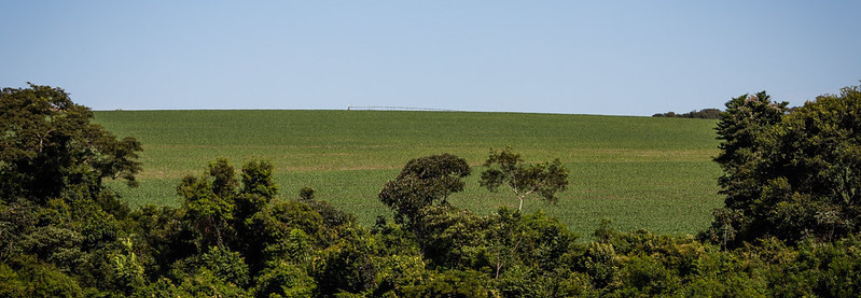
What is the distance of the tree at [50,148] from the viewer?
121 feet

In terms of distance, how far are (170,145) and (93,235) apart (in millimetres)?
50468

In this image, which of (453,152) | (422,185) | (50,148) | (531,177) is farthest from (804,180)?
(453,152)

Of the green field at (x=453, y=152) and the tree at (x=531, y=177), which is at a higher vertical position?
the tree at (x=531, y=177)

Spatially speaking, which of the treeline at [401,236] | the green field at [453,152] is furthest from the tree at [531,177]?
the green field at [453,152]

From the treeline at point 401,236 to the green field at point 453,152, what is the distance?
26.5 feet

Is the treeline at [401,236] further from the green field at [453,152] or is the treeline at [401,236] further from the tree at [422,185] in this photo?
the green field at [453,152]

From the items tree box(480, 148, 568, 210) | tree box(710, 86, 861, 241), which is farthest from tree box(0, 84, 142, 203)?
tree box(710, 86, 861, 241)

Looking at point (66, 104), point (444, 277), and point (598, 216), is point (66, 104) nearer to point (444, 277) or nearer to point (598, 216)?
point (444, 277)

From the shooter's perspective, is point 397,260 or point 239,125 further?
point 239,125

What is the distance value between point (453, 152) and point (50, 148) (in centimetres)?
4859

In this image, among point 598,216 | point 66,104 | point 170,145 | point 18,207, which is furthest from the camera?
point 170,145

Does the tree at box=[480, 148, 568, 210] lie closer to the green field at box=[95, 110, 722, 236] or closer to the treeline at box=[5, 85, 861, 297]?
the treeline at box=[5, 85, 861, 297]

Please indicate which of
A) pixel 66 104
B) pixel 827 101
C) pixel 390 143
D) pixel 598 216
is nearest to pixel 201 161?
pixel 390 143

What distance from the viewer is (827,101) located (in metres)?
36.6
